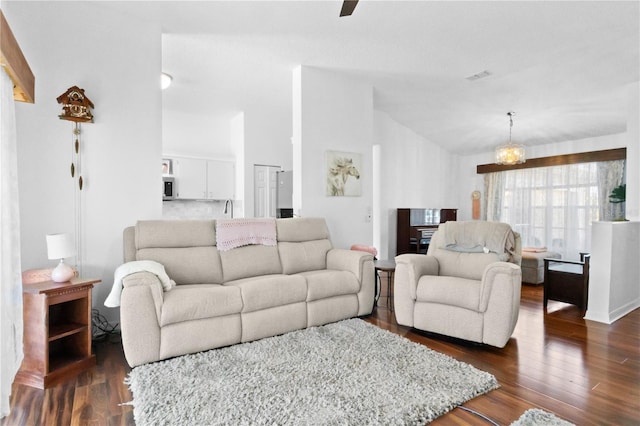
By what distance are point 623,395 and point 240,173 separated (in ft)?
17.9

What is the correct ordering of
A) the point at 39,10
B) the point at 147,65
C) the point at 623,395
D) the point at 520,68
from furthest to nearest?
the point at 520,68, the point at 147,65, the point at 39,10, the point at 623,395

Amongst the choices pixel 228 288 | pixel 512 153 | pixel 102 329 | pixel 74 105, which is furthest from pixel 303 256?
pixel 512 153

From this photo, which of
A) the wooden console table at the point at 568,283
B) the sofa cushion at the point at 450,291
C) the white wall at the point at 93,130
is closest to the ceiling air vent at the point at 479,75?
the wooden console table at the point at 568,283

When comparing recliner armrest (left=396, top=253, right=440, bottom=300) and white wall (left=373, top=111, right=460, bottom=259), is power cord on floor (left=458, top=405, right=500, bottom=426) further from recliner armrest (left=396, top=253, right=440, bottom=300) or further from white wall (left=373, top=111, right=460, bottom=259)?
white wall (left=373, top=111, right=460, bottom=259)

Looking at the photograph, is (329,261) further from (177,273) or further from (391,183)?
(391,183)

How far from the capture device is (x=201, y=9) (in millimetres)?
3039

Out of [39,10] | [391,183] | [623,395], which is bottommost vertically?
[623,395]

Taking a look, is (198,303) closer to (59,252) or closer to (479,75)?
(59,252)

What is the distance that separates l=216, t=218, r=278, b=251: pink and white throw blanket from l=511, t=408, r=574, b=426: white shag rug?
2420mm

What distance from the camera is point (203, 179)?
20.0ft

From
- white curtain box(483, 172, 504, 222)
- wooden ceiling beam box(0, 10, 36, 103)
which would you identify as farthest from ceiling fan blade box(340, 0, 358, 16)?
white curtain box(483, 172, 504, 222)


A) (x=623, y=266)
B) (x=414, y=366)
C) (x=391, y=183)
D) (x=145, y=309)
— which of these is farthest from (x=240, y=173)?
(x=623, y=266)

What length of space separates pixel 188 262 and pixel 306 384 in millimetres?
1529

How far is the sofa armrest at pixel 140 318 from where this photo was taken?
2293 millimetres
